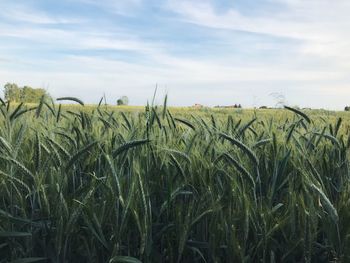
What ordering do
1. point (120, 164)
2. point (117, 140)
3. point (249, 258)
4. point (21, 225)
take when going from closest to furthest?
point (249, 258) → point (21, 225) → point (120, 164) → point (117, 140)

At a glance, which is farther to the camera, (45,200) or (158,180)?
(158,180)

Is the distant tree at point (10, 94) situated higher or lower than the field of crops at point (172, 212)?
higher

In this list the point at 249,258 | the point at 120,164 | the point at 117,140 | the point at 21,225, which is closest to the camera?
the point at 249,258

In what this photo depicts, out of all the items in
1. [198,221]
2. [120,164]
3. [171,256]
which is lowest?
[171,256]

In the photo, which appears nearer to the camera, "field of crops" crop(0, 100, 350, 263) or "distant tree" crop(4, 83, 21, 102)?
"field of crops" crop(0, 100, 350, 263)

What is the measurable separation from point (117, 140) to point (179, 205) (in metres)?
0.56

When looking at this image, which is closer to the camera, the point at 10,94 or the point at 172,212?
the point at 172,212

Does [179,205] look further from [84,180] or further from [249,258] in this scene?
[84,180]

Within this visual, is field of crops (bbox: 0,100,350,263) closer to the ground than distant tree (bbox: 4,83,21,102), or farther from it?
closer to the ground

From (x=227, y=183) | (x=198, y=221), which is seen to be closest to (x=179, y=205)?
(x=198, y=221)

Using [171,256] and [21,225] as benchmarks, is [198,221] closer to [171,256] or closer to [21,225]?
[171,256]

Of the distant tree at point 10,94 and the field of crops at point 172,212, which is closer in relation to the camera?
the field of crops at point 172,212

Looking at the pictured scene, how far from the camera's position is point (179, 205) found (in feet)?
4.83

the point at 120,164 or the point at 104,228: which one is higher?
the point at 120,164
